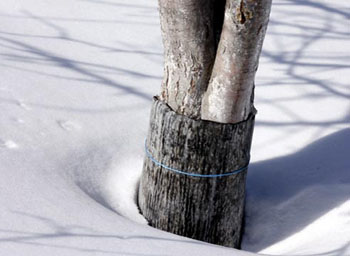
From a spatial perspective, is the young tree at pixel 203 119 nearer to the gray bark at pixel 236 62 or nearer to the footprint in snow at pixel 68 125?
the gray bark at pixel 236 62

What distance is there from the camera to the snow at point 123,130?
204 cm

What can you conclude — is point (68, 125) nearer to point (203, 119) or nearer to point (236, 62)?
point (203, 119)

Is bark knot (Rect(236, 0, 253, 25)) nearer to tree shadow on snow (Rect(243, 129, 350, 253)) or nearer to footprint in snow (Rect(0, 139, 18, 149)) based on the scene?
tree shadow on snow (Rect(243, 129, 350, 253))

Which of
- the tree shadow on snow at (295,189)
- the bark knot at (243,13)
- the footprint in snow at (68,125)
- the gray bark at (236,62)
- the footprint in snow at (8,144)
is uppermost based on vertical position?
the bark knot at (243,13)

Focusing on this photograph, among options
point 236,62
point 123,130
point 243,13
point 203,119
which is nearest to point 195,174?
point 203,119

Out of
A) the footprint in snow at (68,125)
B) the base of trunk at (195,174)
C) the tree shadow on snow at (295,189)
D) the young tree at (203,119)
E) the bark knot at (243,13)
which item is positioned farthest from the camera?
the footprint in snow at (68,125)

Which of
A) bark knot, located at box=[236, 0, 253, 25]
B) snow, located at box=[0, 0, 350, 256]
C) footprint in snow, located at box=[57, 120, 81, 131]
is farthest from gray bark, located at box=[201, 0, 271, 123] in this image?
footprint in snow, located at box=[57, 120, 81, 131]

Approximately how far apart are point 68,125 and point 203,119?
3.13 feet

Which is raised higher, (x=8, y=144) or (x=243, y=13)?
(x=243, y=13)

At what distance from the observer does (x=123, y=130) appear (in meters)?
2.96

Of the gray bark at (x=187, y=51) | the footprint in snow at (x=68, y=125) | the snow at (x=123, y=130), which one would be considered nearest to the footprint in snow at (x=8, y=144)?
the snow at (x=123, y=130)

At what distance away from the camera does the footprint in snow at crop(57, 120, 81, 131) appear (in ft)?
9.28

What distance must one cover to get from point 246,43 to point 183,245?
774mm

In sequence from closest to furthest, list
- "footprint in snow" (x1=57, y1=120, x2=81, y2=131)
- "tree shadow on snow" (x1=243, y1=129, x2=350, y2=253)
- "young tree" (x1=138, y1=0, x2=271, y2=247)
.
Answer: "young tree" (x1=138, y1=0, x2=271, y2=247), "tree shadow on snow" (x1=243, y1=129, x2=350, y2=253), "footprint in snow" (x1=57, y1=120, x2=81, y2=131)
